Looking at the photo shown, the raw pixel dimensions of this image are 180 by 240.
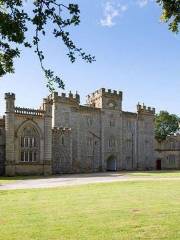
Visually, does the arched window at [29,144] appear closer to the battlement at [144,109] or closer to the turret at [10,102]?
the turret at [10,102]

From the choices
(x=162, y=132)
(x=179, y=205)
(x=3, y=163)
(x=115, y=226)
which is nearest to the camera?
(x=115, y=226)

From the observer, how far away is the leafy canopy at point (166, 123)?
93062mm

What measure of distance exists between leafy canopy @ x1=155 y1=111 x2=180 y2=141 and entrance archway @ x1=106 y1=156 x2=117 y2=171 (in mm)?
30667

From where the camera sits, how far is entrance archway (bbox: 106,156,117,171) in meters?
64.3

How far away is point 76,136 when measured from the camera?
195ft

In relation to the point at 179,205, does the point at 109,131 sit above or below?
above

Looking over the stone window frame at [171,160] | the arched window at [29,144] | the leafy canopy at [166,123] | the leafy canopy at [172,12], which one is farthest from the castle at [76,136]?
the leafy canopy at [172,12]

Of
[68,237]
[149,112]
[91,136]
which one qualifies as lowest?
[68,237]

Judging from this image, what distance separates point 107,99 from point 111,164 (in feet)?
35.9

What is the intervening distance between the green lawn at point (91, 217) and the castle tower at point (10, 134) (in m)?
26.8

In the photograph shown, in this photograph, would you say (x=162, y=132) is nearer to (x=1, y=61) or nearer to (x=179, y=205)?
(x=179, y=205)

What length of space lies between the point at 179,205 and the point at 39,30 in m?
12.0

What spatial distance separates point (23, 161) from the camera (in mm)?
49562

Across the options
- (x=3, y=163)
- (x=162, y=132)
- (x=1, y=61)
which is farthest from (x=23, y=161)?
(x=162, y=132)
